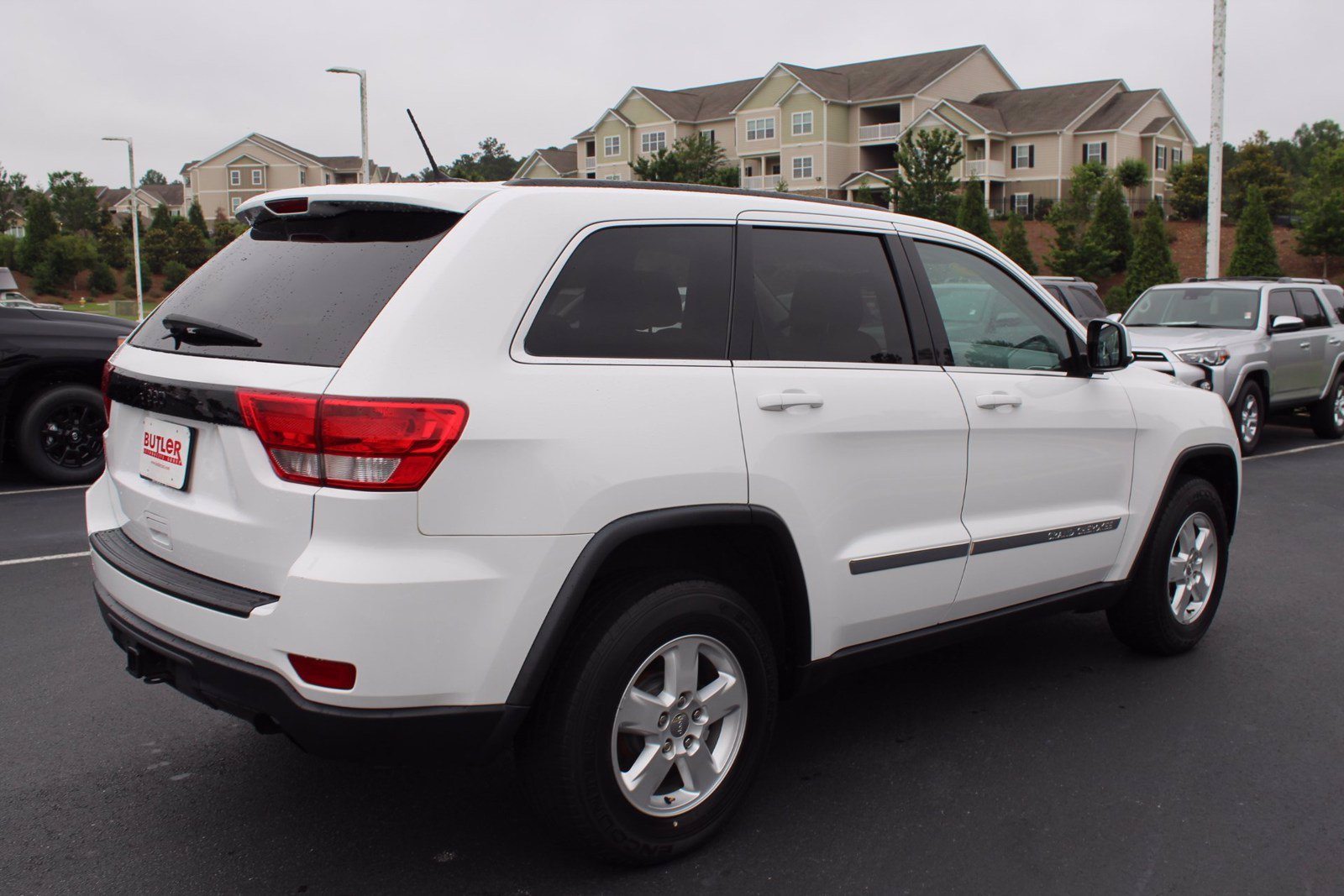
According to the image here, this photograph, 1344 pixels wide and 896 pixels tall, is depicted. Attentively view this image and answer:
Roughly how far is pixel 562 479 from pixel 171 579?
1.13 m

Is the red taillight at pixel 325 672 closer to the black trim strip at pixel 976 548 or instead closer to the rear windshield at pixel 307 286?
the rear windshield at pixel 307 286

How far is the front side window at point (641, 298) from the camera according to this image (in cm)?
312

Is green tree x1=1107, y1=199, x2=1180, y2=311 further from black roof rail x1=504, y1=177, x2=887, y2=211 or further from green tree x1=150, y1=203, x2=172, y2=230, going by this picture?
green tree x1=150, y1=203, x2=172, y2=230

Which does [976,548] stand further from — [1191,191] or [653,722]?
[1191,191]

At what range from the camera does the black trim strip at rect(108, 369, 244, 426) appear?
2996mm

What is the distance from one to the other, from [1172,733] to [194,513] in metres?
3.46

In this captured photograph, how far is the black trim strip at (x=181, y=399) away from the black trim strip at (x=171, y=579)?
412mm

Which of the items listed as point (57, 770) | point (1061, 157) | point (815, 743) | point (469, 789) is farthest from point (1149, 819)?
point (1061, 157)

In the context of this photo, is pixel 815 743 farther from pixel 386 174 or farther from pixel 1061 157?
pixel 386 174

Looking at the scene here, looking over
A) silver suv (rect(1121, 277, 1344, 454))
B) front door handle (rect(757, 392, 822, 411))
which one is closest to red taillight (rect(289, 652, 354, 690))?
front door handle (rect(757, 392, 822, 411))

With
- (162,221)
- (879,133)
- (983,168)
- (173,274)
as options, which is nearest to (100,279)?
(173,274)

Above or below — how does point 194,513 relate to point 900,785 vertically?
above

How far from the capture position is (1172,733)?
438 centimetres

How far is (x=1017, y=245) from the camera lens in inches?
1853
